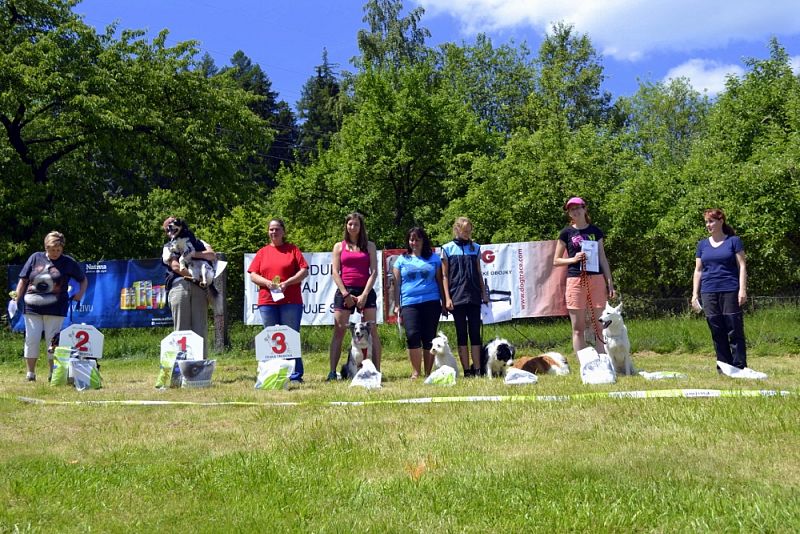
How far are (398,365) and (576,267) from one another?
3452 millimetres

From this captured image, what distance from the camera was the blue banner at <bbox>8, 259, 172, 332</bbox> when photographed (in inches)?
480

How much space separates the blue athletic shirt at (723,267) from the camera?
281 inches

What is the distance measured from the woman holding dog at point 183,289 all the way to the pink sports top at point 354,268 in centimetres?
148

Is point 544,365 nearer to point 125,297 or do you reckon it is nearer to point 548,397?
point 548,397

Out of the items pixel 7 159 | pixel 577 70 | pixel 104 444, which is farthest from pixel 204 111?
pixel 577 70

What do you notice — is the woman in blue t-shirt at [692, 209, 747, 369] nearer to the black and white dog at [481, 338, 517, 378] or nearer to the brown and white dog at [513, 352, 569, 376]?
the brown and white dog at [513, 352, 569, 376]

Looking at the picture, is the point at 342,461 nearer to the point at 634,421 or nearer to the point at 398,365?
the point at 634,421

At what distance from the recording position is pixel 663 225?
640 inches

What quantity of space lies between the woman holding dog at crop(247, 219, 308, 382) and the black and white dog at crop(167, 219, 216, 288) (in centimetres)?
49

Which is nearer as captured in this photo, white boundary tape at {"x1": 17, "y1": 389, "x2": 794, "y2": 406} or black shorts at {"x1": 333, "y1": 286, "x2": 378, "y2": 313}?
white boundary tape at {"x1": 17, "y1": 389, "x2": 794, "y2": 406}

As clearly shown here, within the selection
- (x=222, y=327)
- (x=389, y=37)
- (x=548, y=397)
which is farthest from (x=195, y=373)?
(x=389, y=37)

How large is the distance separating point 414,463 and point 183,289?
16.0 ft

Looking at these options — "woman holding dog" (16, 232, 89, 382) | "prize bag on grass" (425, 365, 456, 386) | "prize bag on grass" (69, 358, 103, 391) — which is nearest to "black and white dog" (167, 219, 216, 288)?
"prize bag on grass" (69, 358, 103, 391)

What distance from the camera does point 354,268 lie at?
803 centimetres
